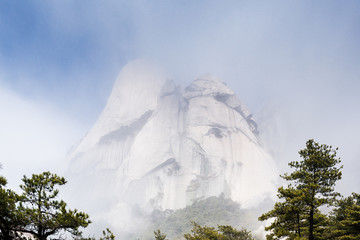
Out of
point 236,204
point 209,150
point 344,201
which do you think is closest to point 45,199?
point 344,201

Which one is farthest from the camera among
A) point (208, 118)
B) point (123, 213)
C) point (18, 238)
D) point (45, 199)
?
point (208, 118)

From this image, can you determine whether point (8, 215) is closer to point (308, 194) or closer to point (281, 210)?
point (281, 210)

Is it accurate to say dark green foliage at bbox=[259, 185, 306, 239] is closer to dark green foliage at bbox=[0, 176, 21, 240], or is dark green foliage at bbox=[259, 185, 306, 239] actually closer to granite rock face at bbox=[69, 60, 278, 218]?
dark green foliage at bbox=[0, 176, 21, 240]

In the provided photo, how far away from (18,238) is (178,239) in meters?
103

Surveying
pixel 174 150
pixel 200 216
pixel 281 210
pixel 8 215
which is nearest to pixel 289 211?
pixel 281 210

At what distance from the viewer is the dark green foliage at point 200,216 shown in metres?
117

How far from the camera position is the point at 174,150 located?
16100cm

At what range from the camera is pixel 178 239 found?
10494 centimetres

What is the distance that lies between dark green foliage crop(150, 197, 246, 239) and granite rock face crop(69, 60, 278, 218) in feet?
17.9

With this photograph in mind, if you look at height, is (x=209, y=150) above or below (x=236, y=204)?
above

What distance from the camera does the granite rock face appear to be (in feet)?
474

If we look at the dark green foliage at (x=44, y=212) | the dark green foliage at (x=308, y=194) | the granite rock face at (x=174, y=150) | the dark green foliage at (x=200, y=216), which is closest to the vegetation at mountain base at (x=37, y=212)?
the dark green foliage at (x=44, y=212)

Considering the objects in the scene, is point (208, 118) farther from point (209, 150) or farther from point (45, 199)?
point (45, 199)

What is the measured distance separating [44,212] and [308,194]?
755 inches
